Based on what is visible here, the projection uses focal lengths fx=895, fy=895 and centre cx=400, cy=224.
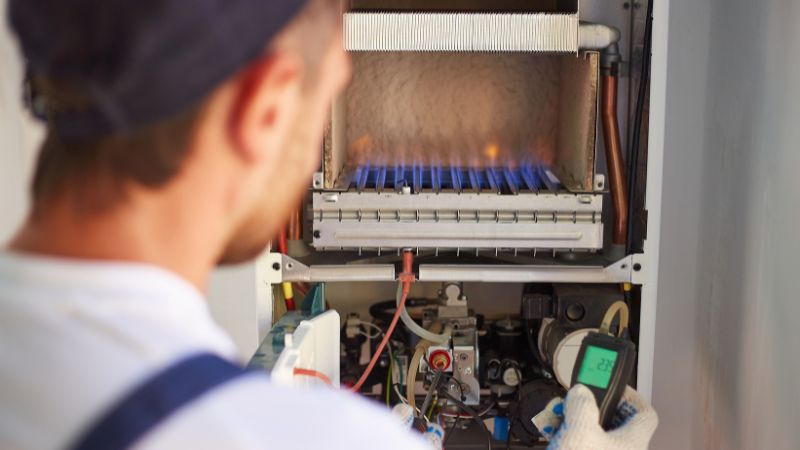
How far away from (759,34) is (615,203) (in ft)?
1.52

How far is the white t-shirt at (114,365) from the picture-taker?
0.54 metres

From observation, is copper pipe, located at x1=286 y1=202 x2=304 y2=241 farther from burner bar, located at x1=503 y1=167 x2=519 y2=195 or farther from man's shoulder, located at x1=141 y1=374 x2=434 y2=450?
man's shoulder, located at x1=141 y1=374 x2=434 y2=450

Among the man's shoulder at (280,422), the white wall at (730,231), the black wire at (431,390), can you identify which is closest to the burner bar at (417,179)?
the black wire at (431,390)

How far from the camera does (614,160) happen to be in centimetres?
187

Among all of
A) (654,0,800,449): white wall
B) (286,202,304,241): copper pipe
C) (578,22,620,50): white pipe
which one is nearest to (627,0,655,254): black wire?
(578,22,620,50): white pipe

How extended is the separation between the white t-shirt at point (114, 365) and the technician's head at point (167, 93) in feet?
0.18

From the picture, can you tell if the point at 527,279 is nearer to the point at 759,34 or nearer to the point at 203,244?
the point at 759,34

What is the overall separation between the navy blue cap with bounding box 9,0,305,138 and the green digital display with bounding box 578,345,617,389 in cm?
107

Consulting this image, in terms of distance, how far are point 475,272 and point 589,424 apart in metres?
0.48

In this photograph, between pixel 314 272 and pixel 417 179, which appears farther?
pixel 417 179

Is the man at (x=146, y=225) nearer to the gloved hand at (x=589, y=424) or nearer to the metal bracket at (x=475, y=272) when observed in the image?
the gloved hand at (x=589, y=424)

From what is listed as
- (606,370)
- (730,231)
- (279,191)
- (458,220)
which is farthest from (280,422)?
(730,231)

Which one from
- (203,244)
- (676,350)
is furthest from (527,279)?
(203,244)

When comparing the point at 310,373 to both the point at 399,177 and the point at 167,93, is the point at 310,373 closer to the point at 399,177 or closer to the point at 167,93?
the point at 399,177
